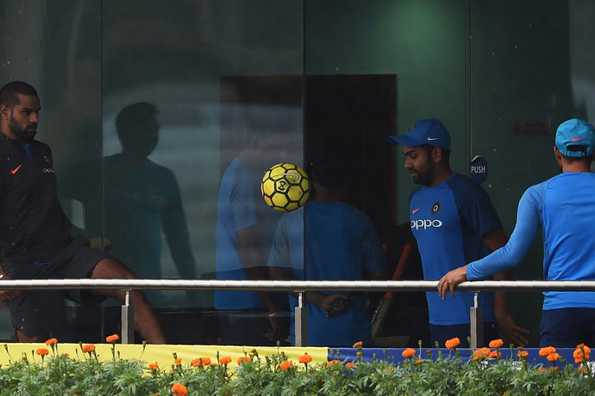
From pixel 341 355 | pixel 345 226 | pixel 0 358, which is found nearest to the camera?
pixel 341 355

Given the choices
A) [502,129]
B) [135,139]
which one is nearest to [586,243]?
[502,129]

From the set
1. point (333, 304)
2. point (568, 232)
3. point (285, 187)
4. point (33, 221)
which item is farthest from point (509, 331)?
point (33, 221)

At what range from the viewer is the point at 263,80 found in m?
11.3

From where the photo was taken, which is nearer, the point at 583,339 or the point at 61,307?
the point at 583,339

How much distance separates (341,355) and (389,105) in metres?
4.38

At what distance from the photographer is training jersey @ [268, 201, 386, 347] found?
11188 millimetres

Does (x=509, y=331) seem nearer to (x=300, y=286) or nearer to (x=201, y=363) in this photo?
(x=300, y=286)

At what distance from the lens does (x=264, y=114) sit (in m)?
11.3

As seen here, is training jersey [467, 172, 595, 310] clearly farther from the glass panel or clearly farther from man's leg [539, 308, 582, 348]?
the glass panel

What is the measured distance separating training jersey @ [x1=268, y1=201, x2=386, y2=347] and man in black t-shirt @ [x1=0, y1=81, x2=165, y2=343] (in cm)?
118

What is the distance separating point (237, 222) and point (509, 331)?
7.81 ft

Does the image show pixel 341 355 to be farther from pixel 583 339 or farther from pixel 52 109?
pixel 52 109

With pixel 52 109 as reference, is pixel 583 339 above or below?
below

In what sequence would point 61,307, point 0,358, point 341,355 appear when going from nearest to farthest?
1. point 341,355
2. point 0,358
3. point 61,307
